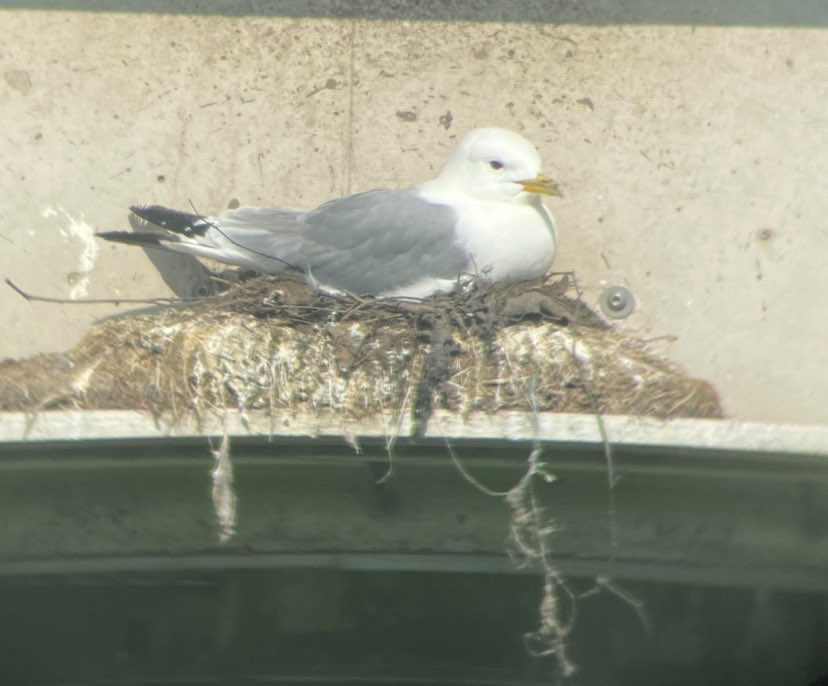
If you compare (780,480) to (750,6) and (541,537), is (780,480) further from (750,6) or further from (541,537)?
(750,6)

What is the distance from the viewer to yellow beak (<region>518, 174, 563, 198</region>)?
323 cm

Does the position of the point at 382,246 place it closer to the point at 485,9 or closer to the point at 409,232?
the point at 409,232

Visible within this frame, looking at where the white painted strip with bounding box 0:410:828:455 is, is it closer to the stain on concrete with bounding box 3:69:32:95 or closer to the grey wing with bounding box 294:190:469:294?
the grey wing with bounding box 294:190:469:294

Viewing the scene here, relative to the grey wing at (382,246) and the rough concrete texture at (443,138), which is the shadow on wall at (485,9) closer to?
the rough concrete texture at (443,138)

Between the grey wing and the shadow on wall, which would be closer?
the grey wing

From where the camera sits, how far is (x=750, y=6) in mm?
3553

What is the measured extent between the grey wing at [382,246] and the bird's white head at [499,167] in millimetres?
116

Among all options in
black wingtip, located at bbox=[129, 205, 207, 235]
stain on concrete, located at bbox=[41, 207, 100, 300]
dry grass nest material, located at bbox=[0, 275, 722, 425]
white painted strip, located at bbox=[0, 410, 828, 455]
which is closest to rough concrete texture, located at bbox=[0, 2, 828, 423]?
stain on concrete, located at bbox=[41, 207, 100, 300]

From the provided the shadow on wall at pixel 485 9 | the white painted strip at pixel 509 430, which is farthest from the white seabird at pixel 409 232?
the white painted strip at pixel 509 430

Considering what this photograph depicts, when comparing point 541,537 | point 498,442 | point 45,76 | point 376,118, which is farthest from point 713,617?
point 45,76

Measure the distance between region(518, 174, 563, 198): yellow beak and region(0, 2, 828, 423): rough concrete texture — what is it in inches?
12.4

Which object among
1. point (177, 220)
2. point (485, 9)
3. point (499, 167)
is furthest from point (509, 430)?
point (485, 9)

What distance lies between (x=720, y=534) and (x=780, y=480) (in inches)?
7.5

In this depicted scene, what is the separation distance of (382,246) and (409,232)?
0.22ft
